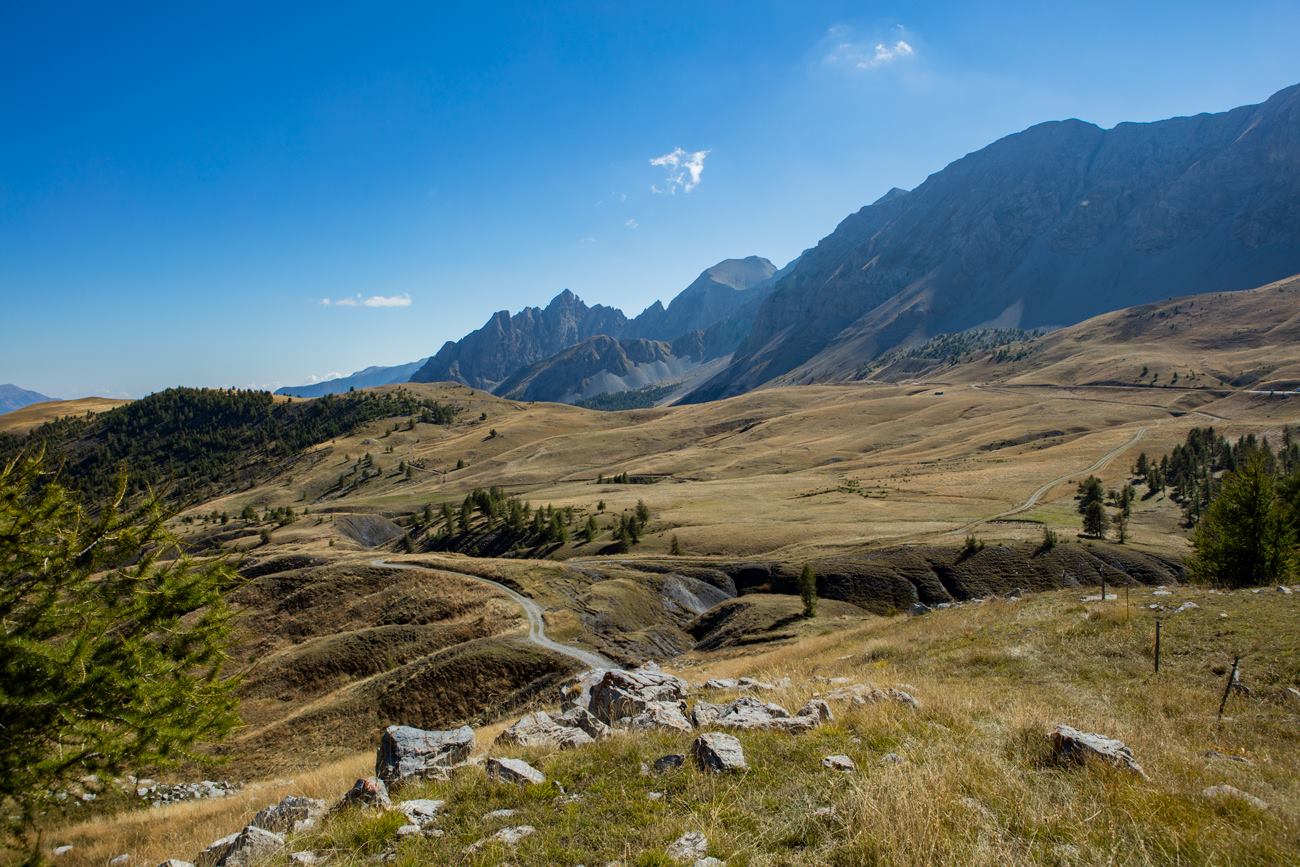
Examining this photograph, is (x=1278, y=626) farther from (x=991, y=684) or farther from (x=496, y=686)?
(x=496, y=686)

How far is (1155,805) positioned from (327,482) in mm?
207438

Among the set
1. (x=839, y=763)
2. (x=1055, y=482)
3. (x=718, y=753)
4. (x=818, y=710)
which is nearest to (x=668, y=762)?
(x=718, y=753)

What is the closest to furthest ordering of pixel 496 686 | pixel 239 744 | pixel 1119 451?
1. pixel 239 744
2. pixel 496 686
3. pixel 1119 451

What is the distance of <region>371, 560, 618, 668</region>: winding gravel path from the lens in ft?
142

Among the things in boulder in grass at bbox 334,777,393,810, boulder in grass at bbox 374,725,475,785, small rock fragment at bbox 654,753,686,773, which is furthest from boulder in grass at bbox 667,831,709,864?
boulder in grass at bbox 374,725,475,785

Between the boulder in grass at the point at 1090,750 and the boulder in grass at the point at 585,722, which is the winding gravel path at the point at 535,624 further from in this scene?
the boulder in grass at the point at 1090,750

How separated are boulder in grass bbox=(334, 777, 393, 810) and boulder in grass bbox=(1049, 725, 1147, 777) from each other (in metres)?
10.0

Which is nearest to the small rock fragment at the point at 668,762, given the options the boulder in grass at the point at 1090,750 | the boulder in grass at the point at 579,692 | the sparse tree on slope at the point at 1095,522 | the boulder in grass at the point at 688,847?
the boulder in grass at the point at 688,847

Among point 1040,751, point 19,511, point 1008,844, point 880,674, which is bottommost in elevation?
point 880,674

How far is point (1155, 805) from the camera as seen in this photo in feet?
23.6

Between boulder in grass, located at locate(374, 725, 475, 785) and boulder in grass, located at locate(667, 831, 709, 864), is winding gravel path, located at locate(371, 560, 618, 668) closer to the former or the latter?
boulder in grass, located at locate(374, 725, 475, 785)

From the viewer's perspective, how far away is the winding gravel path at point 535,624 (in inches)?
1699

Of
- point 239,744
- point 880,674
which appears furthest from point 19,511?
point 239,744

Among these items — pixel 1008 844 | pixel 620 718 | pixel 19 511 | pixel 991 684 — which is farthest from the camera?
pixel 991 684
